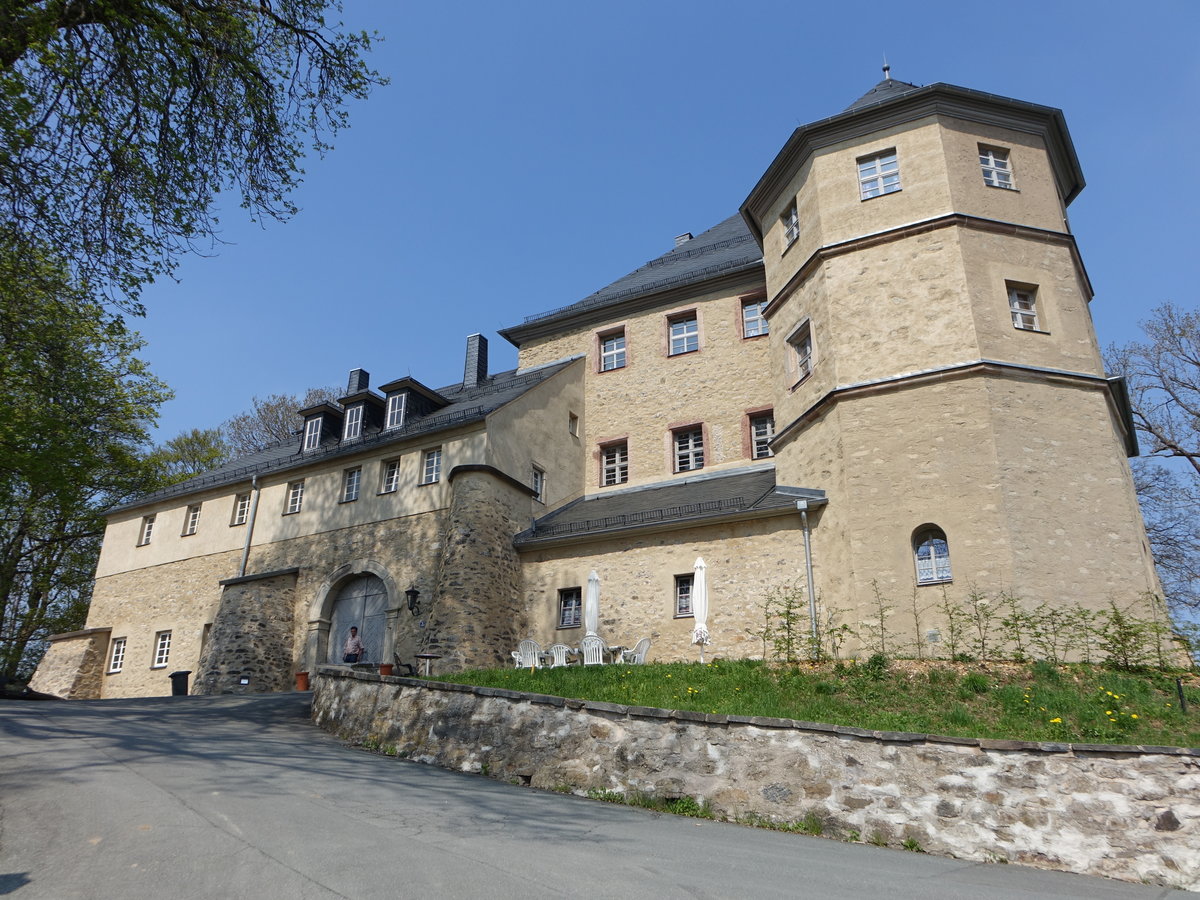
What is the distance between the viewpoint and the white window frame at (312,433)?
81.5 ft

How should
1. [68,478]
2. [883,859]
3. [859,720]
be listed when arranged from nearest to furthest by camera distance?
[883,859]
[859,720]
[68,478]

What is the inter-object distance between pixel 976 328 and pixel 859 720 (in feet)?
27.5

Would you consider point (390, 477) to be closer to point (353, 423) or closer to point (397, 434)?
point (397, 434)

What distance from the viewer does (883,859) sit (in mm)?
7172

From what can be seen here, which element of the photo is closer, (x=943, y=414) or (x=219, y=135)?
(x=219, y=135)

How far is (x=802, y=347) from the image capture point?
Result: 18188 mm

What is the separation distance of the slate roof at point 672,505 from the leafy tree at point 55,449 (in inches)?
397

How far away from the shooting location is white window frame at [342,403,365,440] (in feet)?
79.1

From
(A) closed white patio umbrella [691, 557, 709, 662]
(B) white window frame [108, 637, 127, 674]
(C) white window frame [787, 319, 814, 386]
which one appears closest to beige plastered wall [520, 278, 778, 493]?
(C) white window frame [787, 319, 814, 386]

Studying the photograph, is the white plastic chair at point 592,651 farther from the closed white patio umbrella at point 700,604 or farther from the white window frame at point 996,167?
the white window frame at point 996,167

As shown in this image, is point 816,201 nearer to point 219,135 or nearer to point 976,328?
point 976,328

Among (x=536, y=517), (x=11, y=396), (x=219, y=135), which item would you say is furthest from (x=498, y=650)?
(x=11, y=396)

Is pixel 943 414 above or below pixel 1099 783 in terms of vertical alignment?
above

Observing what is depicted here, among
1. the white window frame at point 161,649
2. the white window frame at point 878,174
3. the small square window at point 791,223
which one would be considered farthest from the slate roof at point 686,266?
the white window frame at point 161,649
